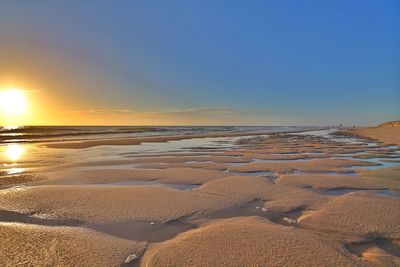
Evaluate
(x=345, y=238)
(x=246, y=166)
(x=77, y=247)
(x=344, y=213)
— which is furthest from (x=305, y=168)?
(x=77, y=247)

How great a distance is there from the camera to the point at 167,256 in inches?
115

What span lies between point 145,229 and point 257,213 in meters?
1.77

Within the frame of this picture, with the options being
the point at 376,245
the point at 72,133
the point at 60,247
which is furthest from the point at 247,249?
the point at 72,133

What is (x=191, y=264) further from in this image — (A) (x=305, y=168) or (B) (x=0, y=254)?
(A) (x=305, y=168)

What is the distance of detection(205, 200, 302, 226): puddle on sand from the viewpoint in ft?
13.6

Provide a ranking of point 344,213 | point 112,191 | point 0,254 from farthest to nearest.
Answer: point 112,191 → point 344,213 → point 0,254

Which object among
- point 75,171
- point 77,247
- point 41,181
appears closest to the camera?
point 77,247

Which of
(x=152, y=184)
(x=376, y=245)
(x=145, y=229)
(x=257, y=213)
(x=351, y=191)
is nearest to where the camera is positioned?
(x=376, y=245)

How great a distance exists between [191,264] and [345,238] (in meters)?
2.00

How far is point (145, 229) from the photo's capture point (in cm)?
375

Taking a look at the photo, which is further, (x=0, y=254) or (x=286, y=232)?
(x=286, y=232)

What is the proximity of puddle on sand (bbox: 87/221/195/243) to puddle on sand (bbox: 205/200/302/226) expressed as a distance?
600mm

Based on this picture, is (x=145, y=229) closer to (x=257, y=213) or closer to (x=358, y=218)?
(x=257, y=213)

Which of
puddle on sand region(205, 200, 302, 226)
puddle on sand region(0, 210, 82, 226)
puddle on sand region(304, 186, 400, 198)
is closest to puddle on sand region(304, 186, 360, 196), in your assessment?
puddle on sand region(304, 186, 400, 198)
